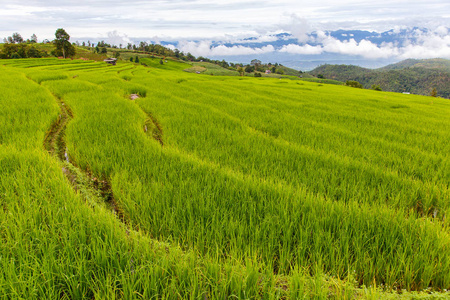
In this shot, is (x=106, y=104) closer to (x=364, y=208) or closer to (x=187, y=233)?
(x=187, y=233)

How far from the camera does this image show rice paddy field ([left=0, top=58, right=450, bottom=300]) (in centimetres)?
124

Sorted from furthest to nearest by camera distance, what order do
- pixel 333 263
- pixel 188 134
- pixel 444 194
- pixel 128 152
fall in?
pixel 188 134
pixel 128 152
pixel 444 194
pixel 333 263

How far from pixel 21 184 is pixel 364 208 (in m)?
3.19

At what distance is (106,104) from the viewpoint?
20.7ft

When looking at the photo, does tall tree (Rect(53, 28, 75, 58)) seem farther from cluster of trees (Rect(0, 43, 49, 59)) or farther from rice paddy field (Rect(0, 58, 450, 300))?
rice paddy field (Rect(0, 58, 450, 300))

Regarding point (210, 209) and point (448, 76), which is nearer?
point (210, 209)

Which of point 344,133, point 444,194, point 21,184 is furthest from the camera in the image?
point 344,133

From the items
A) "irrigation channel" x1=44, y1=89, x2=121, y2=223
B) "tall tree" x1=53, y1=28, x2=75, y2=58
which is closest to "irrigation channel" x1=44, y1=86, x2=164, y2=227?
"irrigation channel" x1=44, y1=89, x2=121, y2=223

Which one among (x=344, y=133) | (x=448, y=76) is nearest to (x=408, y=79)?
(x=448, y=76)

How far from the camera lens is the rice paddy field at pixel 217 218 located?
1.24 m

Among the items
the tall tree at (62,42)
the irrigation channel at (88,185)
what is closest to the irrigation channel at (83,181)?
the irrigation channel at (88,185)

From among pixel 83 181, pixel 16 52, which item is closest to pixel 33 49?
pixel 16 52

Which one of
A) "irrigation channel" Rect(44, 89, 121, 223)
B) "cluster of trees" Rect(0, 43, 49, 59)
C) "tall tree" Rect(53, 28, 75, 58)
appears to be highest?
"tall tree" Rect(53, 28, 75, 58)

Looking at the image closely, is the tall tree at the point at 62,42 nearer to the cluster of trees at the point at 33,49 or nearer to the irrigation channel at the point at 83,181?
the cluster of trees at the point at 33,49
